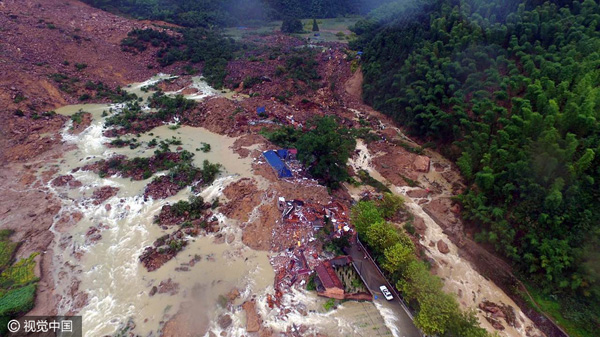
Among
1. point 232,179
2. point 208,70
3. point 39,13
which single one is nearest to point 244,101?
point 208,70

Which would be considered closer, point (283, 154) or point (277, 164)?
point (277, 164)

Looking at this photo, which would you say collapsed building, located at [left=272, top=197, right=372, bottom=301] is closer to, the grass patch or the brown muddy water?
the brown muddy water

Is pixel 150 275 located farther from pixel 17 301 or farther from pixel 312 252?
pixel 312 252

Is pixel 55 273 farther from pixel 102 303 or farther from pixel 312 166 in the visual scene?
pixel 312 166

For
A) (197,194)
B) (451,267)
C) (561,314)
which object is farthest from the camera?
(197,194)

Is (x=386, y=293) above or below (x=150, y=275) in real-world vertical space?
above

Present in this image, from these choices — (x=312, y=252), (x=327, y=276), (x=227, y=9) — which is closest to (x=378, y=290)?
(x=327, y=276)

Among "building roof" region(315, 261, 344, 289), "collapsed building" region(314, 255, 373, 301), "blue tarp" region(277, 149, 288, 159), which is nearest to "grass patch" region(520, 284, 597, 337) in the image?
"collapsed building" region(314, 255, 373, 301)
